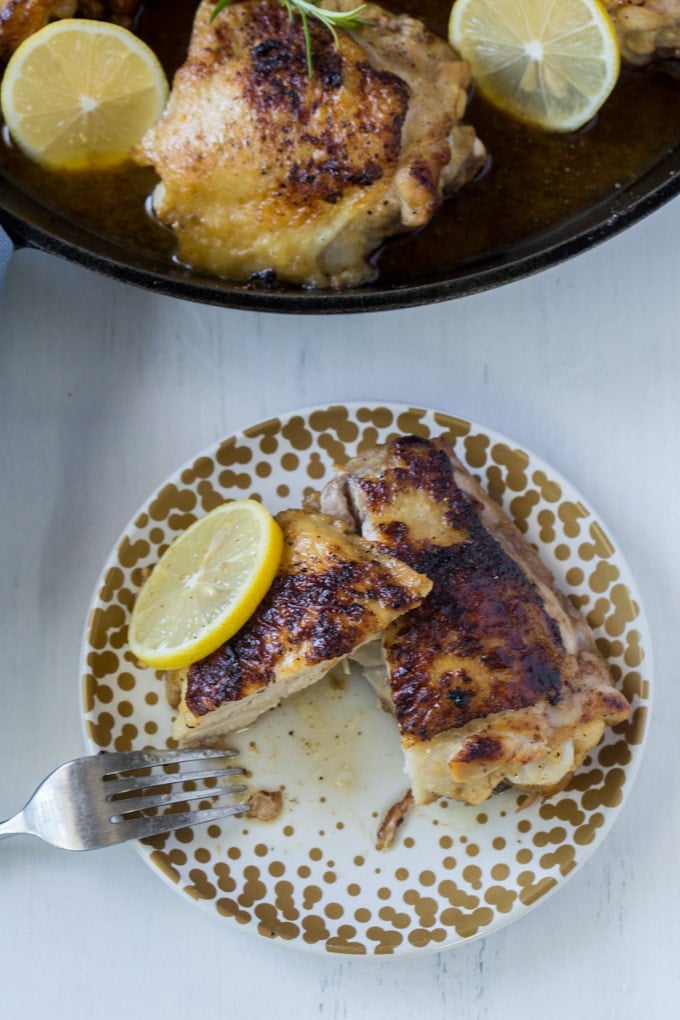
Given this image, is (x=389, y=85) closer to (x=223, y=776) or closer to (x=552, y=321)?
(x=552, y=321)

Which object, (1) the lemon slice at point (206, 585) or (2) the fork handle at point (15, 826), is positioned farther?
(2) the fork handle at point (15, 826)

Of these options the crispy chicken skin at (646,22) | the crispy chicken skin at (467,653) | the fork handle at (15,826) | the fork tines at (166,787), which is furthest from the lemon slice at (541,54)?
the fork handle at (15,826)

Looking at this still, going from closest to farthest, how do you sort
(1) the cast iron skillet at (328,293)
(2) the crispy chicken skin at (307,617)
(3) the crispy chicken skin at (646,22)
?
Result: (2) the crispy chicken skin at (307,617), (1) the cast iron skillet at (328,293), (3) the crispy chicken skin at (646,22)

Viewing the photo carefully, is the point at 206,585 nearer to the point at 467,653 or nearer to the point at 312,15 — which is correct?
the point at 467,653

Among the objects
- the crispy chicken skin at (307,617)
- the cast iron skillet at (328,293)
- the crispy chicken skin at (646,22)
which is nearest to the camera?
the crispy chicken skin at (307,617)

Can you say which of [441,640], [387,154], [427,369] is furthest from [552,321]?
[441,640]

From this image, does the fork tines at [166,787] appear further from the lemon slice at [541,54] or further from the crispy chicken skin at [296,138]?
the lemon slice at [541,54]
